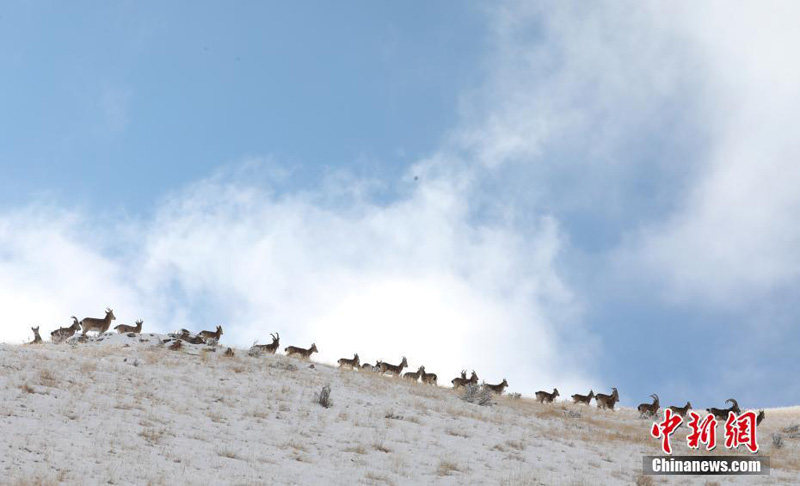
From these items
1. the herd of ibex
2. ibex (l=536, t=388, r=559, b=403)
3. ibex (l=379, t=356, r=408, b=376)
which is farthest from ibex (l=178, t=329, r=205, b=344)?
ibex (l=536, t=388, r=559, b=403)

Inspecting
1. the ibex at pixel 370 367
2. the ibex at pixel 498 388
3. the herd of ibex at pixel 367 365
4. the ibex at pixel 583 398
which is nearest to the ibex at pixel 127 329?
the herd of ibex at pixel 367 365

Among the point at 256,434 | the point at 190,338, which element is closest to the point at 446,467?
the point at 256,434

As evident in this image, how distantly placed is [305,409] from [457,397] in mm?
10418

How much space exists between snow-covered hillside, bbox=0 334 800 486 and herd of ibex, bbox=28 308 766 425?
402 cm

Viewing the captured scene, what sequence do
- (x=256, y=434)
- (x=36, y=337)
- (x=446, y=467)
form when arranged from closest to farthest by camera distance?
(x=446, y=467)
(x=256, y=434)
(x=36, y=337)

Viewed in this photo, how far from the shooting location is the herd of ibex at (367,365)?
2811 cm

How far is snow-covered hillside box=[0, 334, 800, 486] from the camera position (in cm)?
1145

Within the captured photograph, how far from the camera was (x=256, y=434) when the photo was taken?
1477 centimetres

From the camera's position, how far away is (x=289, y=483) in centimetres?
1155

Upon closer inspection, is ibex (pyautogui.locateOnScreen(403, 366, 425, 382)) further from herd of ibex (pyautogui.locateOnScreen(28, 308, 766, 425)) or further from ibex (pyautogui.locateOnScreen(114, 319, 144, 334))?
ibex (pyautogui.locateOnScreen(114, 319, 144, 334))

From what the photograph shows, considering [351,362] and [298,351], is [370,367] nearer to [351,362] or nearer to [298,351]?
[351,362]

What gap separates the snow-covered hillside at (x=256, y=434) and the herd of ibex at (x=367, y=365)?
4.02m

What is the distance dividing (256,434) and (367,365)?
61.3 ft

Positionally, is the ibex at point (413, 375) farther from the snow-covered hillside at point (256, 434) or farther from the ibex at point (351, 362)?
the snow-covered hillside at point (256, 434)
